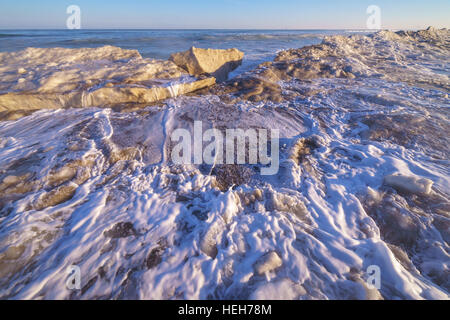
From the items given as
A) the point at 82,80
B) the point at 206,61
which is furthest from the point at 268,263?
the point at 206,61

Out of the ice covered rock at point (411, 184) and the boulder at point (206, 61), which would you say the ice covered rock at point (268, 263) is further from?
the boulder at point (206, 61)

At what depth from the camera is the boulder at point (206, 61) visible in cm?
664

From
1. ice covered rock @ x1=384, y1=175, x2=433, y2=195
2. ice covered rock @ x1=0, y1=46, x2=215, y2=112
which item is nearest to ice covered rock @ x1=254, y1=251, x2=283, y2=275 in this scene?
ice covered rock @ x1=384, y1=175, x2=433, y2=195

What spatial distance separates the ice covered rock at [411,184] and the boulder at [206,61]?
5.92m

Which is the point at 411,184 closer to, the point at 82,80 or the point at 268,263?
the point at 268,263

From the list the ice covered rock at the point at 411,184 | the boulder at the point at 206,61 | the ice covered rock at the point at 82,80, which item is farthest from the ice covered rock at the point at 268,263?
the boulder at the point at 206,61

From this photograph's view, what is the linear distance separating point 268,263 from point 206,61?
22.0ft

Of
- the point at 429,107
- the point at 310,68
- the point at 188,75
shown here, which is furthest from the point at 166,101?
the point at 429,107

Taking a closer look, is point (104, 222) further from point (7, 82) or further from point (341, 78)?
point (341, 78)

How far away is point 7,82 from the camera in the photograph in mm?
4477

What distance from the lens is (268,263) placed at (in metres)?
1.76

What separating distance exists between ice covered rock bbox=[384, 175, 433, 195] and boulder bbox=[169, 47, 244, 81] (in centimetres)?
592

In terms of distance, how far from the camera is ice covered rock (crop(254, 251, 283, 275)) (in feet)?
5.67
